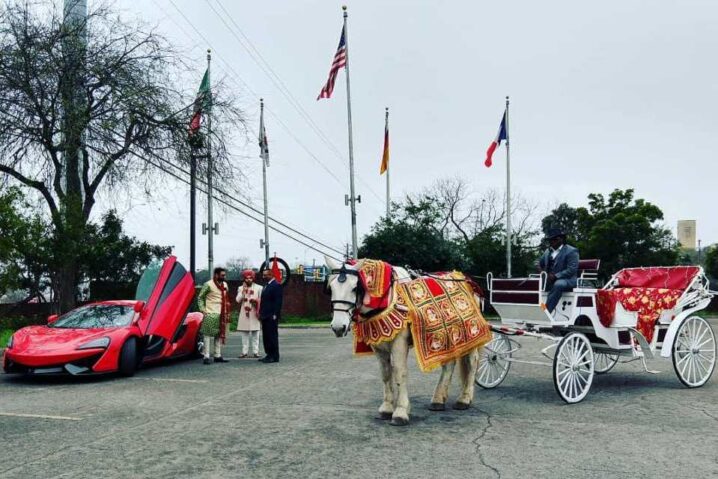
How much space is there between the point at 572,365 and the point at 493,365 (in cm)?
160

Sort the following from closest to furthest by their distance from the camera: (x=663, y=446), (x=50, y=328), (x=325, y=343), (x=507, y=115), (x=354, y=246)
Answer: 1. (x=663, y=446)
2. (x=50, y=328)
3. (x=325, y=343)
4. (x=354, y=246)
5. (x=507, y=115)

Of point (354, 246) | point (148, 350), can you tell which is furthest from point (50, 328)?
point (354, 246)

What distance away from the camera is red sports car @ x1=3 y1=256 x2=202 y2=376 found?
10.2 m

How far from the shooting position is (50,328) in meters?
11.5

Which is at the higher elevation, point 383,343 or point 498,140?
point 498,140

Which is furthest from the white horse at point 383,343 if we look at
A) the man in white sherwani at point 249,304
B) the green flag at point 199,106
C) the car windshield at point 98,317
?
the green flag at point 199,106

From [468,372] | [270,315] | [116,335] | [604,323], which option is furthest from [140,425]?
[270,315]

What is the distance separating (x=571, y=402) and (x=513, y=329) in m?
1.16

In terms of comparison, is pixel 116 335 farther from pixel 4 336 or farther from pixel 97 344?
pixel 4 336

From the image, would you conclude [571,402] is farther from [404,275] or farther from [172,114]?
[172,114]

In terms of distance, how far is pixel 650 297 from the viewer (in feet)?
30.5

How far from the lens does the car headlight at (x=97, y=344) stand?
10430mm

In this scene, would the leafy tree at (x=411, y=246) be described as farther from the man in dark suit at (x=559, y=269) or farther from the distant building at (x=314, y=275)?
the man in dark suit at (x=559, y=269)

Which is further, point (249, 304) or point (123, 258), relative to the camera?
point (123, 258)
